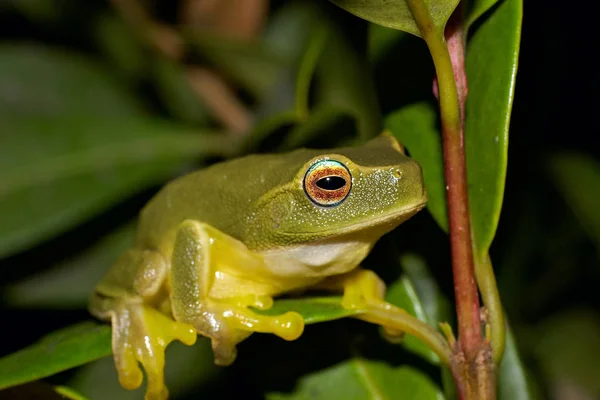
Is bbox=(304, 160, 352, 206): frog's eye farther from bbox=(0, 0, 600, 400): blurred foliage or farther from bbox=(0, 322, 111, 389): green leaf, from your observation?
bbox=(0, 322, 111, 389): green leaf

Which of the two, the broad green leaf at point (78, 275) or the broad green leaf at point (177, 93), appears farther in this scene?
the broad green leaf at point (177, 93)

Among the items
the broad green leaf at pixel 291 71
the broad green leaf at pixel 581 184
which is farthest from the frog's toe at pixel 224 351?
the broad green leaf at pixel 581 184

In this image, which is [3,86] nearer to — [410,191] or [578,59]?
[410,191]

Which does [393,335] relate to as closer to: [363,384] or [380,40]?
[363,384]

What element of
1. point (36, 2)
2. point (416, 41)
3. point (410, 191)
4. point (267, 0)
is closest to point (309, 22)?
point (267, 0)

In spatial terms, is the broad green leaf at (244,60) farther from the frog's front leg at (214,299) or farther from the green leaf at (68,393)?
the green leaf at (68,393)

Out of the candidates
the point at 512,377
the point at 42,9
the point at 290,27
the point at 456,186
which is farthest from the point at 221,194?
the point at 42,9

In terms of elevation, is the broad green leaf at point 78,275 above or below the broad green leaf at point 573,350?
above

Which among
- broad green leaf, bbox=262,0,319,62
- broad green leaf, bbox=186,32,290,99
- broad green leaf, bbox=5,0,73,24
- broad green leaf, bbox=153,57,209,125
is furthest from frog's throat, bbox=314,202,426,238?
broad green leaf, bbox=5,0,73,24
